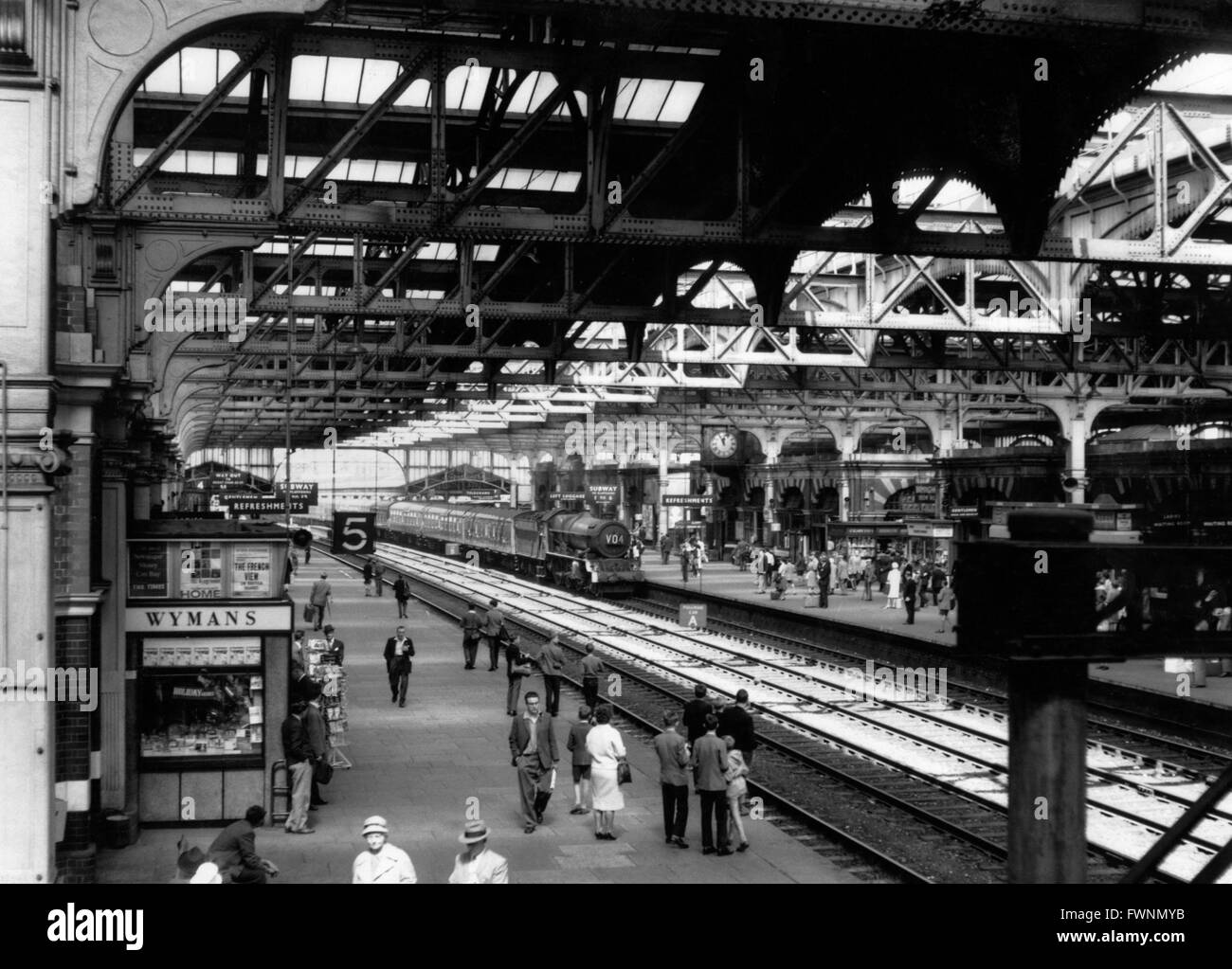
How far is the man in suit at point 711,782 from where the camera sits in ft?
41.9

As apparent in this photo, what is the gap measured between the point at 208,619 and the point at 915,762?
395 inches

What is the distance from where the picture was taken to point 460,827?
13914 millimetres

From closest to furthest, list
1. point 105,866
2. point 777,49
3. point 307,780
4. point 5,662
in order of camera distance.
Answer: point 5,662, point 777,49, point 105,866, point 307,780

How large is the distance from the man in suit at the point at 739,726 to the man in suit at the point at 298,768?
4738mm

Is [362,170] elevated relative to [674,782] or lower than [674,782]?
elevated

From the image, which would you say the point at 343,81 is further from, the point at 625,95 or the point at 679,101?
the point at 679,101

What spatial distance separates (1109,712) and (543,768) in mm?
12142

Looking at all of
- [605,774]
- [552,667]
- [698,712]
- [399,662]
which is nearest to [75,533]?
[605,774]

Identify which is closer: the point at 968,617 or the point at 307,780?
the point at 968,617

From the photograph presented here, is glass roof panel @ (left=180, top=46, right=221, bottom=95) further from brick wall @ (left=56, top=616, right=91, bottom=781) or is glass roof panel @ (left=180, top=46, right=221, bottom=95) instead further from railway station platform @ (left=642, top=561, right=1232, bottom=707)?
railway station platform @ (left=642, top=561, right=1232, bottom=707)

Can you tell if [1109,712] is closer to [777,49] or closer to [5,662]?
[777,49]

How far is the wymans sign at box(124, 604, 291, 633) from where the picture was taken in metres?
13.8
